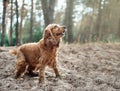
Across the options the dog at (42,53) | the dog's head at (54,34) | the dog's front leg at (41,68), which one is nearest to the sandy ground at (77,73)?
the dog's front leg at (41,68)

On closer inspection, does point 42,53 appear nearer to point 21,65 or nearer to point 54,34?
point 54,34

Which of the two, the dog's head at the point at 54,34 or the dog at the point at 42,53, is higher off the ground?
the dog's head at the point at 54,34

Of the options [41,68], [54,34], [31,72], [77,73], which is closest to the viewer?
[54,34]

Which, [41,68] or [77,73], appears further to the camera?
[77,73]

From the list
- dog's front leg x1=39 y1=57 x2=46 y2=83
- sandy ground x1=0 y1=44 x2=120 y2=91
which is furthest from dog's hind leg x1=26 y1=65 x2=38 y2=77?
dog's front leg x1=39 y1=57 x2=46 y2=83

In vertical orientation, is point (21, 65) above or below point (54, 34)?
below

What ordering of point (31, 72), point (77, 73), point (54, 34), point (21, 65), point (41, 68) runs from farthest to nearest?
1. point (77, 73)
2. point (31, 72)
3. point (21, 65)
4. point (41, 68)
5. point (54, 34)

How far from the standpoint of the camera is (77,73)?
9.93m

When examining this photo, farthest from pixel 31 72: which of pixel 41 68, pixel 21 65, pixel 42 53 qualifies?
pixel 42 53

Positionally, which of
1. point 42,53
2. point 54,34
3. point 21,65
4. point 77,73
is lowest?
point 77,73

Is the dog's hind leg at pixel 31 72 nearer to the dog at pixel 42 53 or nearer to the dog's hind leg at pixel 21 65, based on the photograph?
the dog at pixel 42 53

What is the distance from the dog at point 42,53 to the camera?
7704 millimetres

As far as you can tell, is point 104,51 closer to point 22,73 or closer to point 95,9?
point 22,73

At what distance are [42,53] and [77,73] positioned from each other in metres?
2.25
